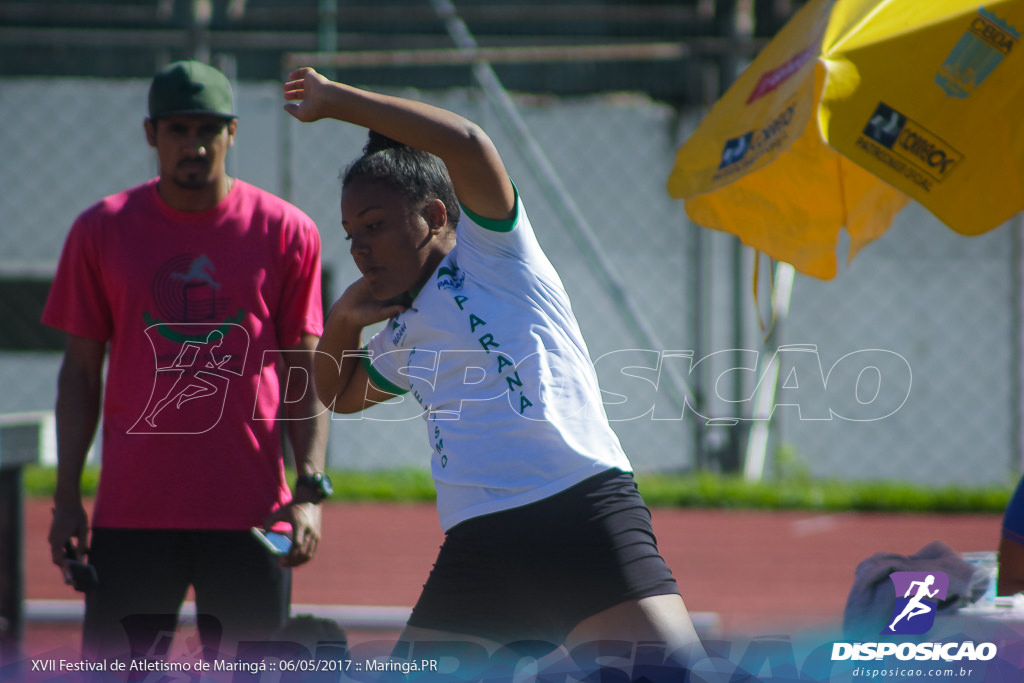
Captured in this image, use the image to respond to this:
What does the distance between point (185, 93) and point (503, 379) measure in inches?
48.1

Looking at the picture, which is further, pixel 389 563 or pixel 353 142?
pixel 353 142

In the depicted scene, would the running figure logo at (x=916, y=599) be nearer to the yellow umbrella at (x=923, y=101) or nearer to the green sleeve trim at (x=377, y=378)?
the yellow umbrella at (x=923, y=101)

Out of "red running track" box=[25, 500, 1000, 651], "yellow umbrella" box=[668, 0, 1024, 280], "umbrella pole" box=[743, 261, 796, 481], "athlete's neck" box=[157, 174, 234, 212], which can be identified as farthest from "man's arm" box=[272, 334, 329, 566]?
"umbrella pole" box=[743, 261, 796, 481]

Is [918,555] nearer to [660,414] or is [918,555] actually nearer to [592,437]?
[592,437]

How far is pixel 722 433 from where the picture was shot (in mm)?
7668

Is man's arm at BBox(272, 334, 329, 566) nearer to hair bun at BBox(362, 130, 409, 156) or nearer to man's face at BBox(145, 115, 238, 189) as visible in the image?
man's face at BBox(145, 115, 238, 189)

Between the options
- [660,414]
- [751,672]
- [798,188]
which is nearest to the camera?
[751,672]

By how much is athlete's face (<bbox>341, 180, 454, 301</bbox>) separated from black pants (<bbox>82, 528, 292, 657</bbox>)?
2.84ft

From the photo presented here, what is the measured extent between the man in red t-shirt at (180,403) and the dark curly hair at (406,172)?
1.74 ft

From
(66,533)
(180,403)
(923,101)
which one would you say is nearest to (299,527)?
(180,403)

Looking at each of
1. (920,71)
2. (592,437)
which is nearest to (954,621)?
(592,437)

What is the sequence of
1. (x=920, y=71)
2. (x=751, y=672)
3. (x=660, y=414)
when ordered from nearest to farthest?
(x=751, y=672) < (x=920, y=71) < (x=660, y=414)

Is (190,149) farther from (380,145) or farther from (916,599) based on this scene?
(916,599)

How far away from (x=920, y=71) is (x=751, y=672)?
1.49 m
